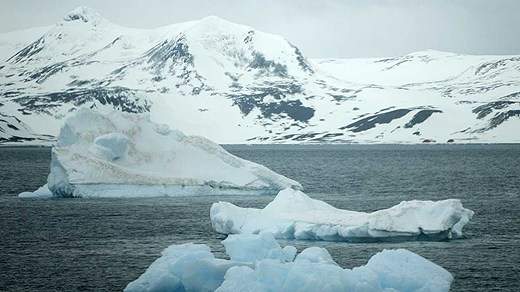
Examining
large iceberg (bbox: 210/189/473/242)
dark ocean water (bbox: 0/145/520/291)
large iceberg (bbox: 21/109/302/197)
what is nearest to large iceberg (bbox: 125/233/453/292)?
dark ocean water (bbox: 0/145/520/291)

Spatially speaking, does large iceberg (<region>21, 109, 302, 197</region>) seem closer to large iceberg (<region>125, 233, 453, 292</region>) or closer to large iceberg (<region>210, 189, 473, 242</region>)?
large iceberg (<region>210, 189, 473, 242</region>)

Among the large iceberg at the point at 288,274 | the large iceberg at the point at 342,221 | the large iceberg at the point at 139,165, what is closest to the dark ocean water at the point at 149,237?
the large iceberg at the point at 342,221

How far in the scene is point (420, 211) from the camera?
125 feet

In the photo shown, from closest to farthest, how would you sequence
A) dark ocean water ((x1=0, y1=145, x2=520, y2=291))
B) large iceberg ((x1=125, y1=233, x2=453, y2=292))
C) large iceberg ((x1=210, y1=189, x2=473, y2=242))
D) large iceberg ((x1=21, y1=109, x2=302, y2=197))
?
large iceberg ((x1=125, y1=233, x2=453, y2=292)), dark ocean water ((x1=0, y1=145, x2=520, y2=291)), large iceberg ((x1=210, y1=189, x2=473, y2=242)), large iceberg ((x1=21, y1=109, x2=302, y2=197))

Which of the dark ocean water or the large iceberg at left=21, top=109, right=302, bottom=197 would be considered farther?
the large iceberg at left=21, top=109, right=302, bottom=197

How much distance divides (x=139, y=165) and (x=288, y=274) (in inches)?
1496

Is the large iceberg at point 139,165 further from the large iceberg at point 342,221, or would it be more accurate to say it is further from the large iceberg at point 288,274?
the large iceberg at point 288,274

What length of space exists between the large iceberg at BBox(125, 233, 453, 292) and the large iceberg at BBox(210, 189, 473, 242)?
10.8 m

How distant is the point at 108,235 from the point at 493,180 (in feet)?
174

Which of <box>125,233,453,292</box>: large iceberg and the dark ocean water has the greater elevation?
<box>125,233,453,292</box>: large iceberg

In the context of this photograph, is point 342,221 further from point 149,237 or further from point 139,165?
point 139,165

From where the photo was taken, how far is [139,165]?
6081cm

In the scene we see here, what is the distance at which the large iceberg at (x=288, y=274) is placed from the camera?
78.0ft

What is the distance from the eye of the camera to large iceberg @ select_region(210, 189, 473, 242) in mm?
37844
